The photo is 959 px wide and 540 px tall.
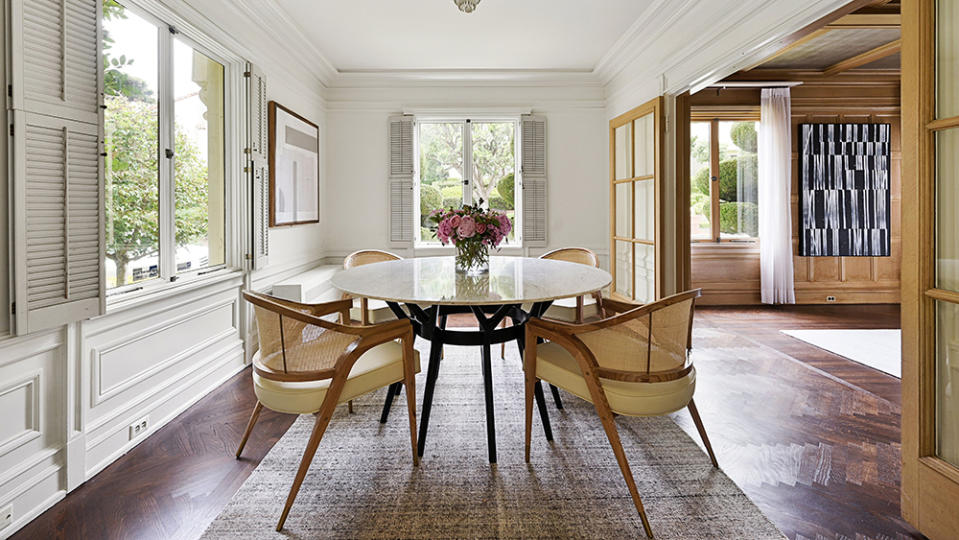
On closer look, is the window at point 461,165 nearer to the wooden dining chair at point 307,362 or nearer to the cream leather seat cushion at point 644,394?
the wooden dining chair at point 307,362

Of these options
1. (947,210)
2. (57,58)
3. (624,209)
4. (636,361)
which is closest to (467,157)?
(624,209)

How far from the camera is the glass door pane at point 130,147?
220cm

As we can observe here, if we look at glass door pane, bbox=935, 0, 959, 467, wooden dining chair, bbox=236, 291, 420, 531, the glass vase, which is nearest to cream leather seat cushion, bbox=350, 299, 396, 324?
the glass vase

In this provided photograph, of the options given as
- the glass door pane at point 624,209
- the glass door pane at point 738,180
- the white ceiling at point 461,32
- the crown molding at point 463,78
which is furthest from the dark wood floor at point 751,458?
the crown molding at point 463,78

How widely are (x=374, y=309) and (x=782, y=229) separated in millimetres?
4911

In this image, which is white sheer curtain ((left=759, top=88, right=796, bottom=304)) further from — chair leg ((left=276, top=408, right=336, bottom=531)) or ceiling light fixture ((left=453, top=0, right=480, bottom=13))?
chair leg ((left=276, top=408, right=336, bottom=531))

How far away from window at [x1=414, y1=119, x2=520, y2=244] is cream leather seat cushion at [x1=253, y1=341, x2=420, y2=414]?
138 inches

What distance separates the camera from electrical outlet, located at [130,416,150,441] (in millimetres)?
2262

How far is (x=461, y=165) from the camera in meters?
5.42

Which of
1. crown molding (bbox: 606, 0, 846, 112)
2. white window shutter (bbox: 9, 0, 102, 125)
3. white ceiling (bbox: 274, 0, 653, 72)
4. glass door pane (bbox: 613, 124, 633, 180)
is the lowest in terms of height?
white window shutter (bbox: 9, 0, 102, 125)

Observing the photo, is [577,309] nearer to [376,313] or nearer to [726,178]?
[376,313]

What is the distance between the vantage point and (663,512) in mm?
1729

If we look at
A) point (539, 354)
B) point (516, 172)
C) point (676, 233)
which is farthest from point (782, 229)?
point (539, 354)

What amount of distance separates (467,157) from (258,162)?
8.12 feet
